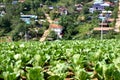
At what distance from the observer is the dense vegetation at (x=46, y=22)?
76.1 m

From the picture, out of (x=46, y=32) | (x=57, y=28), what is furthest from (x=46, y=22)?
(x=57, y=28)

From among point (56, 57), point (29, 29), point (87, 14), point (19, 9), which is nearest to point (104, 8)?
point (87, 14)

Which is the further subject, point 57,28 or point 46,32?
point 46,32

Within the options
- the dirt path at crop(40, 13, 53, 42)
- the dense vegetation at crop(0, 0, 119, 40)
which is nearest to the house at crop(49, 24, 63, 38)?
the dense vegetation at crop(0, 0, 119, 40)

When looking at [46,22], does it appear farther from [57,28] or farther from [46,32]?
[57,28]

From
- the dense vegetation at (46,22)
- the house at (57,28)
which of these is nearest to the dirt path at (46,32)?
the dense vegetation at (46,22)

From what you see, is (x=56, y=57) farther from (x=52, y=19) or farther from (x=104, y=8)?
(x=104, y=8)

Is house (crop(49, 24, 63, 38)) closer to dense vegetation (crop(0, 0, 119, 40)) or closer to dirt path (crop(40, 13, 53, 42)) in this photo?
dense vegetation (crop(0, 0, 119, 40))

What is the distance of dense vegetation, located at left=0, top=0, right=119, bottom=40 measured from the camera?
7612 cm

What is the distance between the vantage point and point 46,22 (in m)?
87.3

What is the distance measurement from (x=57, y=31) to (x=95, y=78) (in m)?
70.5

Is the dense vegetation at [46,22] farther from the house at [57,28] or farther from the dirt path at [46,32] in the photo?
the house at [57,28]

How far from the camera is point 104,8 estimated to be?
102562 mm

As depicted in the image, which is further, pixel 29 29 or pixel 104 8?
pixel 104 8
